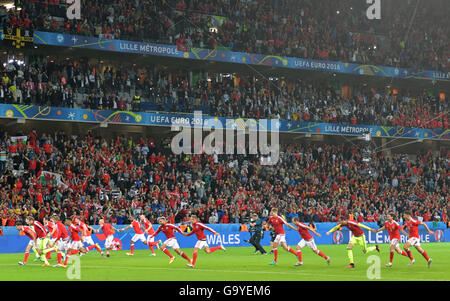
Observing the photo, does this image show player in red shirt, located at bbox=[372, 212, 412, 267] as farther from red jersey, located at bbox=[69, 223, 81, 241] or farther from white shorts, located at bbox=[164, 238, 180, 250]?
red jersey, located at bbox=[69, 223, 81, 241]

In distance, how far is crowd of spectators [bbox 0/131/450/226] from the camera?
127 ft

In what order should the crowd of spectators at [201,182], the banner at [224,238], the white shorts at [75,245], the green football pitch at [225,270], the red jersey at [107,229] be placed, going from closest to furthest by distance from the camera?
the green football pitch at [225,270]
the white shorts at [75,245]
the red jersey at [107,229]
the banner at [224,238]
the crowd of spectators at [201,182]

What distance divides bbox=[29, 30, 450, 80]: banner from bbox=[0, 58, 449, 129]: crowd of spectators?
196cm

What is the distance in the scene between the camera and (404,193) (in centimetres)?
5219

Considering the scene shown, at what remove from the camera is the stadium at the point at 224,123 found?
128ft

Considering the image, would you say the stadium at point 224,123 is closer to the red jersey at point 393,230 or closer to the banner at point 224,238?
the banner at point 224,238

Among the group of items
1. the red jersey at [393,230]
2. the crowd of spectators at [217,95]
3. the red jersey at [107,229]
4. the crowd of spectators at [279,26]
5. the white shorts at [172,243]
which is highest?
the crowd of spectators at [279,26]

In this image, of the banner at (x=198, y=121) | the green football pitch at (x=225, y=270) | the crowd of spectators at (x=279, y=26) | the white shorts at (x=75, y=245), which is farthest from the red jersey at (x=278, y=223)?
the crowd of spectators at (x=279, y=26)

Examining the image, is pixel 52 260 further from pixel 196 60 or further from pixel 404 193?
pixel 404 193

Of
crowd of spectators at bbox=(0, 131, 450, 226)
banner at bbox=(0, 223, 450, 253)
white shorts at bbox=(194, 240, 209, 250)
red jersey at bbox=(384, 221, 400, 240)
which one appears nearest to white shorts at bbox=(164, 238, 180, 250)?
white shorts at bbox=(194, 240, 209, 250)

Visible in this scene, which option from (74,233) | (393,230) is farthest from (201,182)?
(393,230)

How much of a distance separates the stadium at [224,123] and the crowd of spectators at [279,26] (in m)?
0.14
